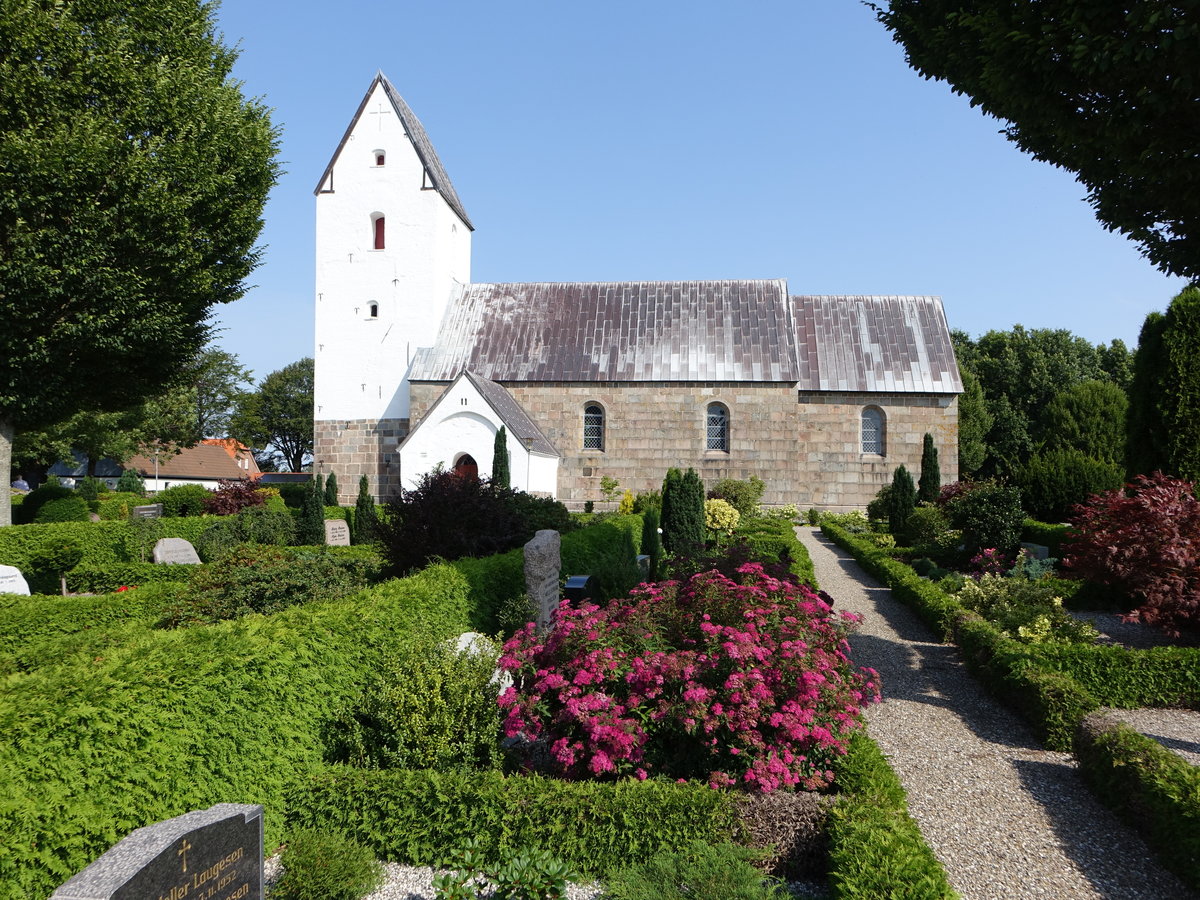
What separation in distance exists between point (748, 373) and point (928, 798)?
18774mm

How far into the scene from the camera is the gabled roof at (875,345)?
75.6 ft

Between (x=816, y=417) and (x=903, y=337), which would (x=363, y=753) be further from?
(x=903, y=337)

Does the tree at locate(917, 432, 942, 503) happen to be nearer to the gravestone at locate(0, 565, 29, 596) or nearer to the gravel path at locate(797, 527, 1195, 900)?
the gravel path at locate(797, 527, 1195, 900)

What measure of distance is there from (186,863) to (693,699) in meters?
2.62

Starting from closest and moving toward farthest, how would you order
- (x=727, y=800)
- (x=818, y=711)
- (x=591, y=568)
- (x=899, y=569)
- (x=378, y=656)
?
(x=727, y=800) → (x=818, y=711) → (x=378, y=656) → (x=591, y=568) → (x=899, y=569)

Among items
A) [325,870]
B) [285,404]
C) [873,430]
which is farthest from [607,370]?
[285,404]

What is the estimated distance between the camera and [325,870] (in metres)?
3.80

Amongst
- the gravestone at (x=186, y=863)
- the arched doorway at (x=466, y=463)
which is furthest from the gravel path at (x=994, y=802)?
the arched doorway at (x=466, y=463)

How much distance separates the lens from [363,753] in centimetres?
495

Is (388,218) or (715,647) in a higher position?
(388,218)

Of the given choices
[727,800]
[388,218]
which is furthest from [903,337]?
[727,800]

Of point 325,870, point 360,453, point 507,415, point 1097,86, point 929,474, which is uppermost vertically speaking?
point 1097,86

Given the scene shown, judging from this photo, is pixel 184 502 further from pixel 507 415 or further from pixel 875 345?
pixel 875 345

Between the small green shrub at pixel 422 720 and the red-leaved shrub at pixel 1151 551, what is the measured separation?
22.0ft
